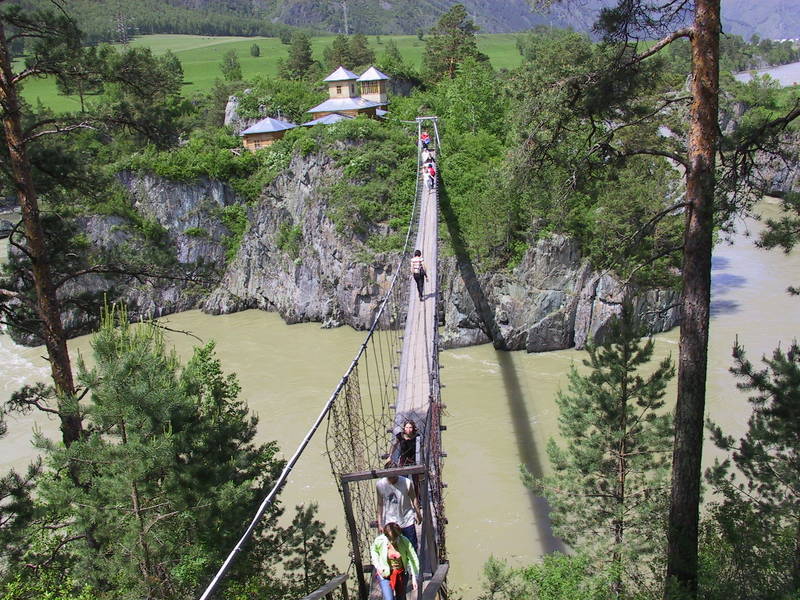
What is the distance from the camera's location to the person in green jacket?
3285 mm

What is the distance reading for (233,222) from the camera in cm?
2077

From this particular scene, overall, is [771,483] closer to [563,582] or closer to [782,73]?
[563,582]

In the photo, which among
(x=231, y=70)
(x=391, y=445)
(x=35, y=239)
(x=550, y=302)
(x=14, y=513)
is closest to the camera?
(x=14, y=513)

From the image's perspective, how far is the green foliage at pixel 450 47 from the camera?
28250mm

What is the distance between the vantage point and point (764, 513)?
16.9 ft

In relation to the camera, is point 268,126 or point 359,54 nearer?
point 268,126

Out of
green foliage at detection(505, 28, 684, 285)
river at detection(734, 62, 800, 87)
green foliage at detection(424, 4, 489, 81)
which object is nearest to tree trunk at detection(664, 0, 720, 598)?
green foliage at detection(505, 28, 684, 285)

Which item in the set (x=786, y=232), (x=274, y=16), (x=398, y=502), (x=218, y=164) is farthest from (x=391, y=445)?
(x=274, y=16)

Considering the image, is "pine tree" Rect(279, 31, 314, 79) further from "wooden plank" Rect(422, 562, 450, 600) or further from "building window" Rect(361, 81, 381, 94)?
"wooden plank" Rect(422, 562, 450, 600)

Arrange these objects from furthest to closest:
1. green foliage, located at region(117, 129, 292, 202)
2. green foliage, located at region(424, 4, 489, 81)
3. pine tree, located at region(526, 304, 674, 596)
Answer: green foliage, located at region(424, 4, 489, 81) → green foliage, located at region(117, 129, 292, 202) → pine tree, located at region(526, 304, 674, 596)

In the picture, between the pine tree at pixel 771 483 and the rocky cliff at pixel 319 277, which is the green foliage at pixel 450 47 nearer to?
the rocky cliff at pixel 319 277

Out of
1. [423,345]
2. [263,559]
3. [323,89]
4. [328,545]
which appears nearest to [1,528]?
[263,559]

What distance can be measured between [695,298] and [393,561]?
7.40ft

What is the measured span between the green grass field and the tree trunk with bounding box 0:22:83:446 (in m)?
33.4
